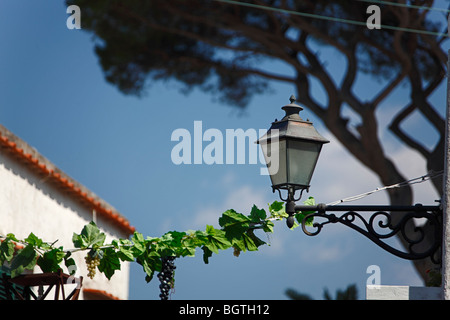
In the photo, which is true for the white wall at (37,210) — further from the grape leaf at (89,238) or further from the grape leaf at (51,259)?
the grape leaf at (89,238)

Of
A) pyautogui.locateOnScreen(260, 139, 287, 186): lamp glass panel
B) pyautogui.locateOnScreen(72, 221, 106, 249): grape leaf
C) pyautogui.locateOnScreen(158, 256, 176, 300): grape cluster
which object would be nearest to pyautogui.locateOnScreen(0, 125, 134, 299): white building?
pyautogui.locateOnScreen(72, 221, 106, 249): grape leaf

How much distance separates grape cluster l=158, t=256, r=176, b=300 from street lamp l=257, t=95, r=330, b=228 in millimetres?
1032

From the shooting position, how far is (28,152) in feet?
29.9

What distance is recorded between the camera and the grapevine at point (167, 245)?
5242mm

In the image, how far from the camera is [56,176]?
973 centimetres

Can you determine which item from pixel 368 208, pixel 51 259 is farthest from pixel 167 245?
pixel 368 208

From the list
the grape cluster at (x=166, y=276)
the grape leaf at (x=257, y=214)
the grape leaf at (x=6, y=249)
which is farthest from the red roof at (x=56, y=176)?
the grape leaf at (x=257, y=214)

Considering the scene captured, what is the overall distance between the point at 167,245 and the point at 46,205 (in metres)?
4.88

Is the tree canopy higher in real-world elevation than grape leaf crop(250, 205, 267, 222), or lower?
higher

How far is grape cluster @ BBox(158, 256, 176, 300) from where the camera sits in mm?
5051

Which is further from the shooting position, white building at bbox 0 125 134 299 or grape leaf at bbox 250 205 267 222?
white building at bbox 0 125 134 299

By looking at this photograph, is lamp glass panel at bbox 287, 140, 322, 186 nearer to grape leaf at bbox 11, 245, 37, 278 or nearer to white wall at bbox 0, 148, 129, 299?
grape leaf at bbox 11, 245, 37, 278
